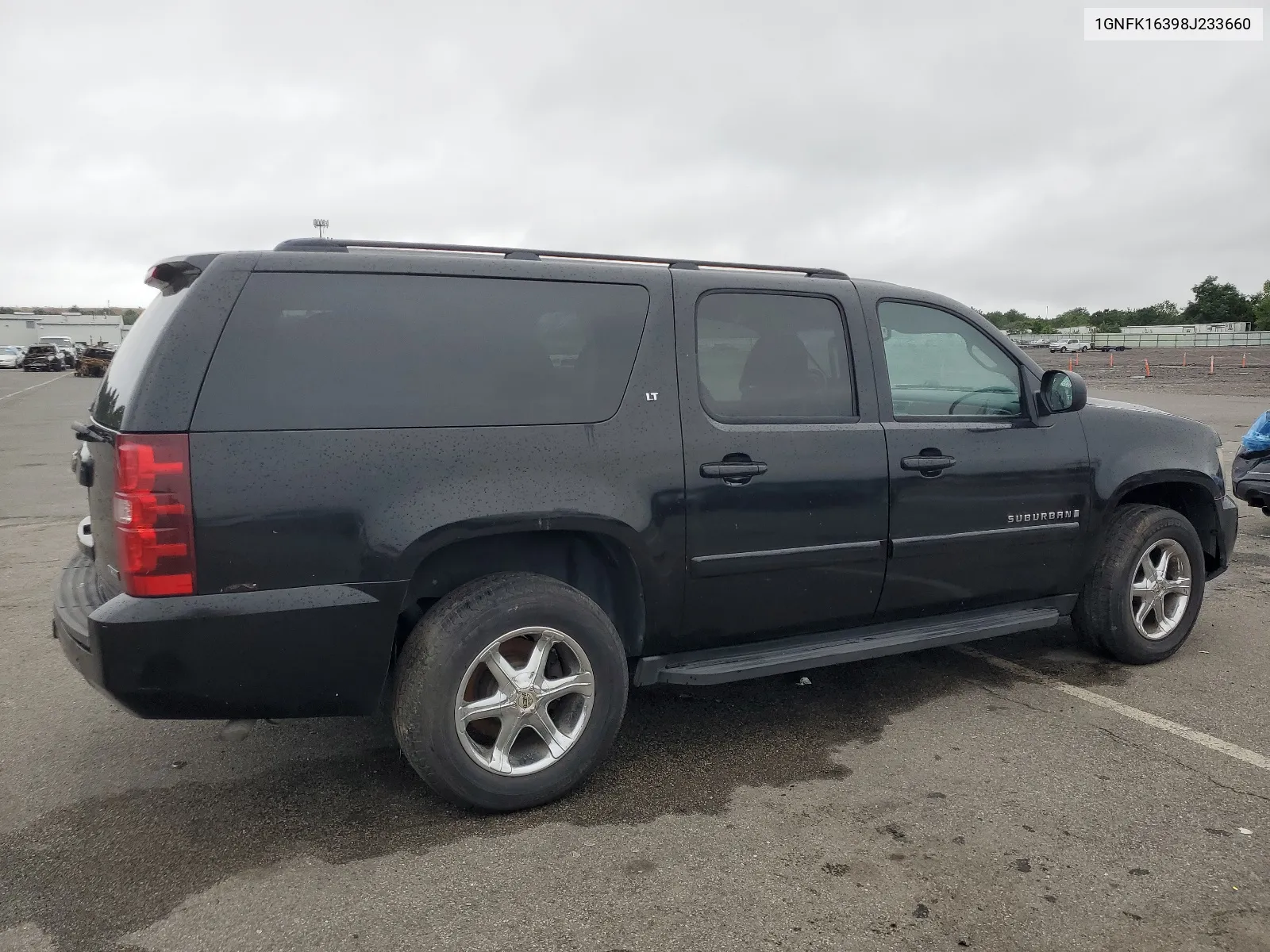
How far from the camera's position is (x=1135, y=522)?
4719mm

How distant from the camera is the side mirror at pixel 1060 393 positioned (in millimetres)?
4414

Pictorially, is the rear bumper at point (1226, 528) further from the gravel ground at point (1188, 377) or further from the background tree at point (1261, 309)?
the background tree at point (1261, 309)

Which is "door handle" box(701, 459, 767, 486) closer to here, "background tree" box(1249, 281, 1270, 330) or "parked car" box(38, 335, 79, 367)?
"parked car" box(38, 335, 79, 367)

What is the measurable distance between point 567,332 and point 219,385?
116 centimetres

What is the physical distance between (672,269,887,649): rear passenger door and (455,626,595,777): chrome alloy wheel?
20.8 inches

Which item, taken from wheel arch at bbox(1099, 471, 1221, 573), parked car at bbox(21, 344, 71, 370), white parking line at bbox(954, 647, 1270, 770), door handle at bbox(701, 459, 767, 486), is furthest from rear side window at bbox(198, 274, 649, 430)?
parked car at bbox(21, 344, 71, 370)

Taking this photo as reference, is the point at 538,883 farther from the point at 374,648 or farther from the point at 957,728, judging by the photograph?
the point at 957,728

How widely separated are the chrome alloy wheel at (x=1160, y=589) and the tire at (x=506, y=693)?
2798mm

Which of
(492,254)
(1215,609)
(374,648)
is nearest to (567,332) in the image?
(492,254)

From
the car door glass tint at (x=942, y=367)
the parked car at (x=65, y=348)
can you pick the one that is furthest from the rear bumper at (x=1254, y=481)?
the parked car at (x=65, y=348)

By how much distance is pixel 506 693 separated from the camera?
3254 millimetres

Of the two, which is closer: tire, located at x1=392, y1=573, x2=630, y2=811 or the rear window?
the rear window

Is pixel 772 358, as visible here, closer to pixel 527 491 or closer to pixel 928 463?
pixel 928 463

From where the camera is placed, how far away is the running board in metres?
3.64
